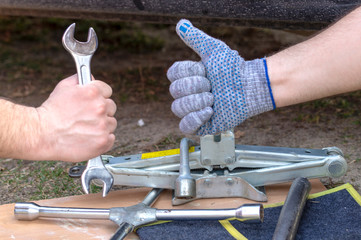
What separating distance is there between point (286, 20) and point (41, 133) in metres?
1.05

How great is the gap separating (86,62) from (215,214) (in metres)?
0.57

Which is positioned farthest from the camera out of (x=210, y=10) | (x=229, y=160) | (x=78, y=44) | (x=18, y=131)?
(x=210, y=10)

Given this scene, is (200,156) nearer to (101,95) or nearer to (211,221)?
(211,221)

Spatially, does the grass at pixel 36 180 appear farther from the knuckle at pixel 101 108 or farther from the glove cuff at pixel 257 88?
the glove cuff at pixel 257 88

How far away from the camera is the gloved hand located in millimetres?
1358

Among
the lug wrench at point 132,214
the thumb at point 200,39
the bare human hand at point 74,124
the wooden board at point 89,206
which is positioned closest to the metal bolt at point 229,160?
the wooden board at point 89,206

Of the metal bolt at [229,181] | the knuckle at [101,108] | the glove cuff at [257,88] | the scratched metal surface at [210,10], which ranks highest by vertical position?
the scratched metal surface at [210,10]

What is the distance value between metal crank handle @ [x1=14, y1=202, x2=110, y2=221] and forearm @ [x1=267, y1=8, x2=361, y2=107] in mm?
Answer: 635

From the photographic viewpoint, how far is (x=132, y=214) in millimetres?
1385

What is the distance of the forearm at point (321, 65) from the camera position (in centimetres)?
129

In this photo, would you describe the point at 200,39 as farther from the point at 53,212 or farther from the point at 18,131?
the point at 53,212

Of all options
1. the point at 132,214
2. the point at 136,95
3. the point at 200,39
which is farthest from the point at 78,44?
the point at 136,95

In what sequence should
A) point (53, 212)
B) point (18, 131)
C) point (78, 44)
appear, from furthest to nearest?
1. point (53, 212)
2. point (78, 44)
3. point (18, 131)

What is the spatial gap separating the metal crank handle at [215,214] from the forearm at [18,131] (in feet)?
1.37
